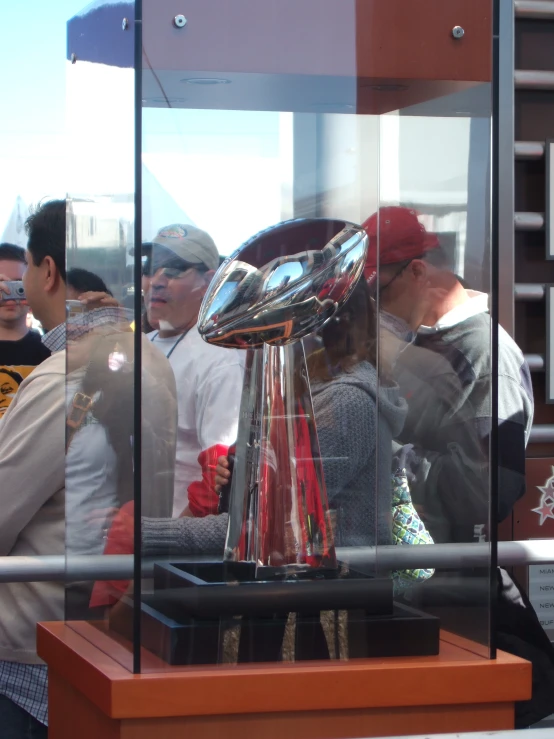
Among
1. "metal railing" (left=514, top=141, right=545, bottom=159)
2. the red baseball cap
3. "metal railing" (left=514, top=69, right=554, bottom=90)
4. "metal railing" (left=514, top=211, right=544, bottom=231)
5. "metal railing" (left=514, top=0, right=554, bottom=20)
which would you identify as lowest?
the red baseball cap

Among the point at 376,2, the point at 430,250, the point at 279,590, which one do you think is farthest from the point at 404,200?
the point at 279,590

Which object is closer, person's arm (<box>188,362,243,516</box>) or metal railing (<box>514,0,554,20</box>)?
person's arm (<box>188,362,243,516</box>)

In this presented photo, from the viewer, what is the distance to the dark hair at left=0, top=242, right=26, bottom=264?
8.50 ft

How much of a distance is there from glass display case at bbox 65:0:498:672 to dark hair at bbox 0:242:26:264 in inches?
52.1

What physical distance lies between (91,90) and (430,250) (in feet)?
1.40

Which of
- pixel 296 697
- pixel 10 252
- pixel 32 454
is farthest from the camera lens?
pixel 10 252

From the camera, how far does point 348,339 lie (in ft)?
4.04

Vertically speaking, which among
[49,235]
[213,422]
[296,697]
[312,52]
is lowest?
[296,697]

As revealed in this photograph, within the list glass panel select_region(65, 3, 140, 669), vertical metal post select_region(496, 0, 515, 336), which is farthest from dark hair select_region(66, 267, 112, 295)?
vertical metal post select_region(496, 0, 515, 336)

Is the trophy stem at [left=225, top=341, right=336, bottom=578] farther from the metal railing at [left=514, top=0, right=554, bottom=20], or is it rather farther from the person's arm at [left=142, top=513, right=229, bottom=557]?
the metal railing at [left=514, top=0, right=554, bottom=20]

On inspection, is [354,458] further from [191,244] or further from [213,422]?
[191,244]

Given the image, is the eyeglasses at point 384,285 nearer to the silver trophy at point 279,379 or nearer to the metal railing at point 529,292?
the silver trophy at point 279,379

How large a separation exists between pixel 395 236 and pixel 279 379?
24 centimetres

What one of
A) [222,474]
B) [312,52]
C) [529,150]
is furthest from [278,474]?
[529,150]
